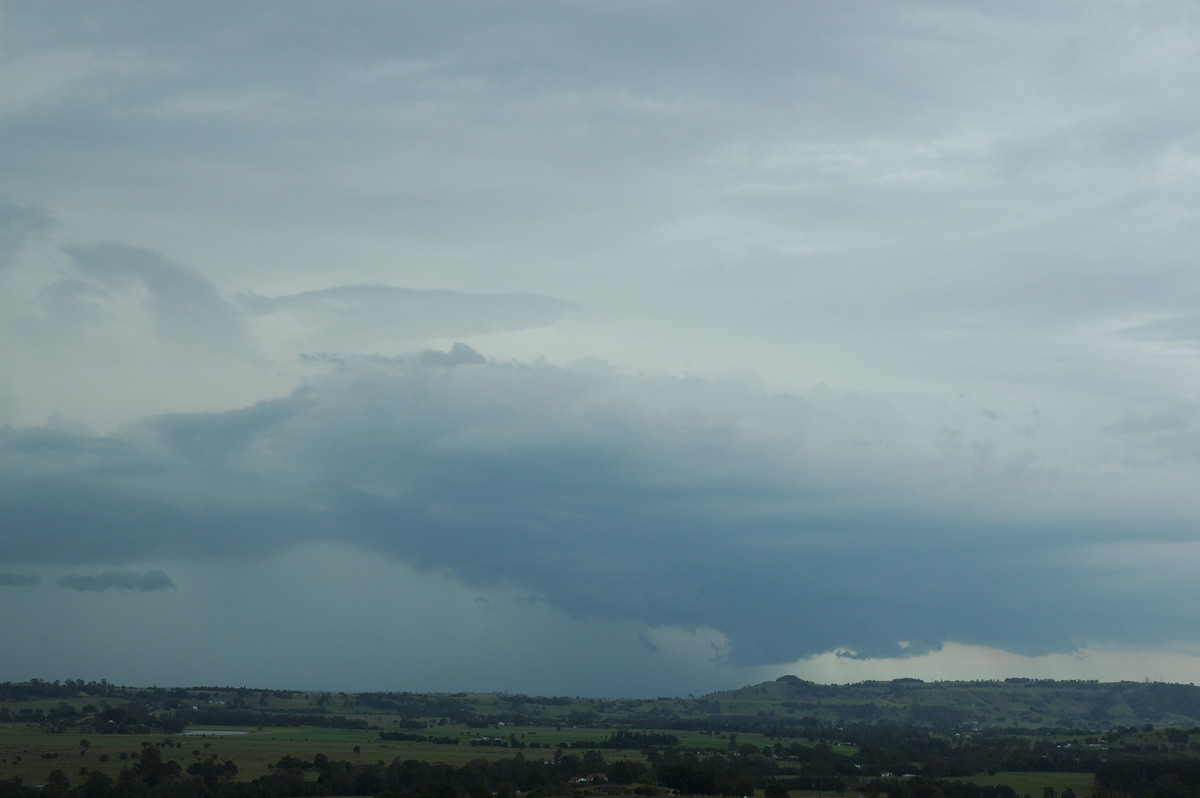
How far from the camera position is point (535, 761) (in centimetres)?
16975

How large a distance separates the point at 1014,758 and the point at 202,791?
12593 centimetres

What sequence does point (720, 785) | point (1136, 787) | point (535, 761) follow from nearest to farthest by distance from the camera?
point (720, 785), point (1136, 787), point (535, 761)

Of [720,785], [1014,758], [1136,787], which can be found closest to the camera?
[720,785]

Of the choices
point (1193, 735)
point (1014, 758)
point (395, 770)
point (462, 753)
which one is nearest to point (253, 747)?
point (462, 753)

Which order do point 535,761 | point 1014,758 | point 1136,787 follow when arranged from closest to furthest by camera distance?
point 1136,787 → point 535,761 → point 1014,758

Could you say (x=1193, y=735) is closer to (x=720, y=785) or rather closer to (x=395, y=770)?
(x=720, y=785)

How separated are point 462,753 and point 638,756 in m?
30.0

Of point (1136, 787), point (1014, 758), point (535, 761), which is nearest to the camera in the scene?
point (1136, 787)

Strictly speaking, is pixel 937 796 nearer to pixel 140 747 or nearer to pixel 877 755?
pixel 877 755

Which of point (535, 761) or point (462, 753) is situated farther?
point (462, 753)

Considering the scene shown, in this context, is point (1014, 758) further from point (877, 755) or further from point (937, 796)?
point (937, 796)

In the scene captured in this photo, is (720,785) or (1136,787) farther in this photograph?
(1136,787)

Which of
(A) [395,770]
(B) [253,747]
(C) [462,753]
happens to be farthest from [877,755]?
(B) [253,747]

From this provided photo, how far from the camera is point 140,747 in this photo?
172500 millimetres
